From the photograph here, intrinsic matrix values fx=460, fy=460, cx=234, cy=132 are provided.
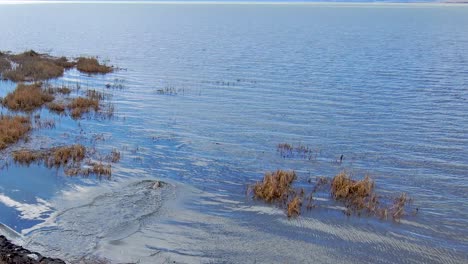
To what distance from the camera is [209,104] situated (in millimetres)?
29250

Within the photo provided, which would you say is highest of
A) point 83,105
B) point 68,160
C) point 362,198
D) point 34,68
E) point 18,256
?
point 34,68

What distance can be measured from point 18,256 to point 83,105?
17.4m

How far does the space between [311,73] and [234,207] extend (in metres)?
27.9

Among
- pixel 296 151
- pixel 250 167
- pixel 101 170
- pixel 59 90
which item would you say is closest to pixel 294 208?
pixel 250 167

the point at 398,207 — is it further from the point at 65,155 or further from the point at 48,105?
the point at 48,105

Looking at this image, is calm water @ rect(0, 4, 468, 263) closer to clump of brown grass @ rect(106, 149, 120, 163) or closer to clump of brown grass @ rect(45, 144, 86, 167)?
clump of brown grass @ rect(106, 149, 120, 163)

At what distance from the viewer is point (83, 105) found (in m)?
27.0

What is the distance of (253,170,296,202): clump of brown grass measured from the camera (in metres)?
15.4

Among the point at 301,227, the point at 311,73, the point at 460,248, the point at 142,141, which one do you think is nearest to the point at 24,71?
the point at 142,141

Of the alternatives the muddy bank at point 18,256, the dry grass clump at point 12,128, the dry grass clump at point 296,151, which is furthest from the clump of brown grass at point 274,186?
the dry grass clump at point 12,128

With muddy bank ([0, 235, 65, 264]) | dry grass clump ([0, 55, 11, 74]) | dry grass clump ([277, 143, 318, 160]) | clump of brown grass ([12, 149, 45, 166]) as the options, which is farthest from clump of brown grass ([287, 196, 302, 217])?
dry grass clump ([0, 55, 11, 74])

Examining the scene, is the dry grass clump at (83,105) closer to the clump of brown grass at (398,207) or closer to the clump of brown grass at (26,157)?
the clump of brown grass at (26,157)

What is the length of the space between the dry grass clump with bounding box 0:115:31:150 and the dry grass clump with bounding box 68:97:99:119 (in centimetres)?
330

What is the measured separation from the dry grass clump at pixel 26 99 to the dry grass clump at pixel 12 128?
3086 millimetres
